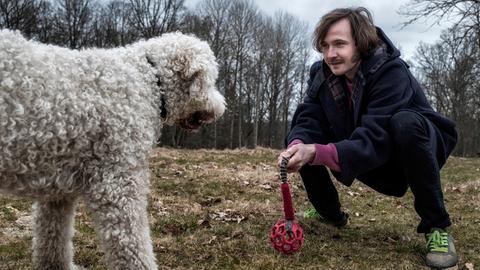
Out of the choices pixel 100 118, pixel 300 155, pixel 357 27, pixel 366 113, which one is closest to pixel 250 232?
pixel 300 155

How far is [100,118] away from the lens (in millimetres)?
2721

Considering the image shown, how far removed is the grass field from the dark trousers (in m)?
0.41

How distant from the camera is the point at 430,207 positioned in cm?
399

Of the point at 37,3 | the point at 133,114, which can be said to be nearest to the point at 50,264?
the point at 133,114

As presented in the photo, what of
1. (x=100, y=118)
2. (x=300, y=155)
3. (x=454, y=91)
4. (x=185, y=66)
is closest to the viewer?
(x=100, y=118)

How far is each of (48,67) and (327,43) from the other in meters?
2.22

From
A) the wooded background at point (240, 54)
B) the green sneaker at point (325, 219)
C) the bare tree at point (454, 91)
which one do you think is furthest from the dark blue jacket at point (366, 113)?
the bare tree at point (454, 91)

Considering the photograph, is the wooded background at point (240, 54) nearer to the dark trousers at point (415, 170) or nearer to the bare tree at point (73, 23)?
the bare tree at point (73, 23)

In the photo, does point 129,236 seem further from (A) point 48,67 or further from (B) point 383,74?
(B) point 383,74

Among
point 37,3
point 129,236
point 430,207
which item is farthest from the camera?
point 37,3

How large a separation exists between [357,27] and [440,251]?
1785 millimetres

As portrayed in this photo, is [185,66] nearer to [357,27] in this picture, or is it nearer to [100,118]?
[100,118]

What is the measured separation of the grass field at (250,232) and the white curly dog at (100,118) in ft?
3.08

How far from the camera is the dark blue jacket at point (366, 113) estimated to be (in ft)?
11.9
